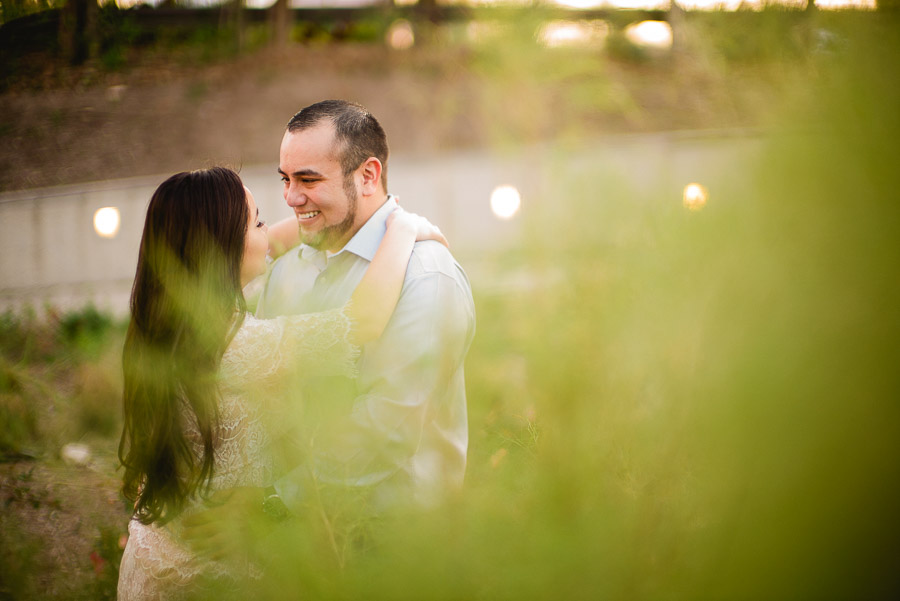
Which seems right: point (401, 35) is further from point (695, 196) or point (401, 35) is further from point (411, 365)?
point (695, 196)

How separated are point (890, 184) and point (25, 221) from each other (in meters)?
12.1

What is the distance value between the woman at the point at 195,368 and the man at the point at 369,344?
15cm

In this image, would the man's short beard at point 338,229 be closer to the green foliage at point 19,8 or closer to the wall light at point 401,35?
the green foliage at point 19,8

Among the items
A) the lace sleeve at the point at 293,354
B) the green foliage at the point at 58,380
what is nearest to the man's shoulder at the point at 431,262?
the lace sleeve at the point at 293,354

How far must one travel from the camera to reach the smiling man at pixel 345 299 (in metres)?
1.05

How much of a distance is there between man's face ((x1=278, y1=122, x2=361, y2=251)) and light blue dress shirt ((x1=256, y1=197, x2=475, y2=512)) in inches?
4.7

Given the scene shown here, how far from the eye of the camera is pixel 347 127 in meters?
2.79

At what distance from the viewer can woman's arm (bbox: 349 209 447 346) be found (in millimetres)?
2287

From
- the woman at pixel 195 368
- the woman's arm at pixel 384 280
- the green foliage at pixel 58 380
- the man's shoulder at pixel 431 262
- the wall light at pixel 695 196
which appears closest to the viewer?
the wall light at pixel 695 196

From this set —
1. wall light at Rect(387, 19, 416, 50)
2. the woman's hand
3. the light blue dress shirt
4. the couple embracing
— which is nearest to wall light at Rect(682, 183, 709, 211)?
the light blue dress shirt

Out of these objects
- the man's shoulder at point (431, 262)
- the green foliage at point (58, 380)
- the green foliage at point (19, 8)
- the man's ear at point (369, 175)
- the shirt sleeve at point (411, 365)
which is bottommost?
the green foliage at point (58, 380)

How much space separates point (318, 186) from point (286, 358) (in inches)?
65.1

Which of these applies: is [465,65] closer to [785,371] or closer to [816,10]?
[816,10]

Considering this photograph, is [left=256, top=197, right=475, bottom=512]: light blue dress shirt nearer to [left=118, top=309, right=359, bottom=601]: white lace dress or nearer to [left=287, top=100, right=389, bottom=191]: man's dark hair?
[left=118, top=309, right=359, bottom=601]: white lace dress
